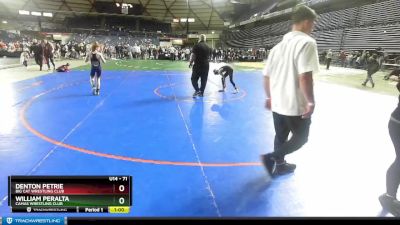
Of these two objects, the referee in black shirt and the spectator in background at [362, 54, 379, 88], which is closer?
the spectator in background at [362, 54, 379, 88]

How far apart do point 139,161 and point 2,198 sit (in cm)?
106

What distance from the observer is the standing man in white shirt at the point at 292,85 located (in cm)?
214

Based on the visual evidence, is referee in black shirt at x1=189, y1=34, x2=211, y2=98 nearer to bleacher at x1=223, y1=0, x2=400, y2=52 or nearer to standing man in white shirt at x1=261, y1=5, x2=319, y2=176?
bleacher at x1=223, y1=0, x2=400, y2=52

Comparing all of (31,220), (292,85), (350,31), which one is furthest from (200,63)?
(31,220)

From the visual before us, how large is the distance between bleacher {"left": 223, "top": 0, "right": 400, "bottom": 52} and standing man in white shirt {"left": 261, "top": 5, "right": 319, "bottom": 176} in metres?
0.30

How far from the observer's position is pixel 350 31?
2844mm

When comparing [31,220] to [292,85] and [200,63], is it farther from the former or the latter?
[200,63]

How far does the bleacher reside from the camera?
8.24 feet

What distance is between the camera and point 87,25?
580cm

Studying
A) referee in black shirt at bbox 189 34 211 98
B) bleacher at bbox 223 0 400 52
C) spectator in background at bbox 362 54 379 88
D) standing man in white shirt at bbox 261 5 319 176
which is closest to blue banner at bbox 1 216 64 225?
standing man in white shirt at bbox 261 5 319 176

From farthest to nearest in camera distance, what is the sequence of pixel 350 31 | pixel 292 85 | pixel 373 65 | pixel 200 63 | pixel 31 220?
1. pixel 200 63
2. pixel 373 65
3. pixel 350 31
4. pixel 292 85
5. pixel 31 220

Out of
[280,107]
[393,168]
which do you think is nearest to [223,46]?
[280,107]

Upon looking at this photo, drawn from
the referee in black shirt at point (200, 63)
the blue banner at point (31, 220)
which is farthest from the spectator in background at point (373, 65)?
the blue banner at point (31, 220)

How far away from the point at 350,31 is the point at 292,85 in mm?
1028
